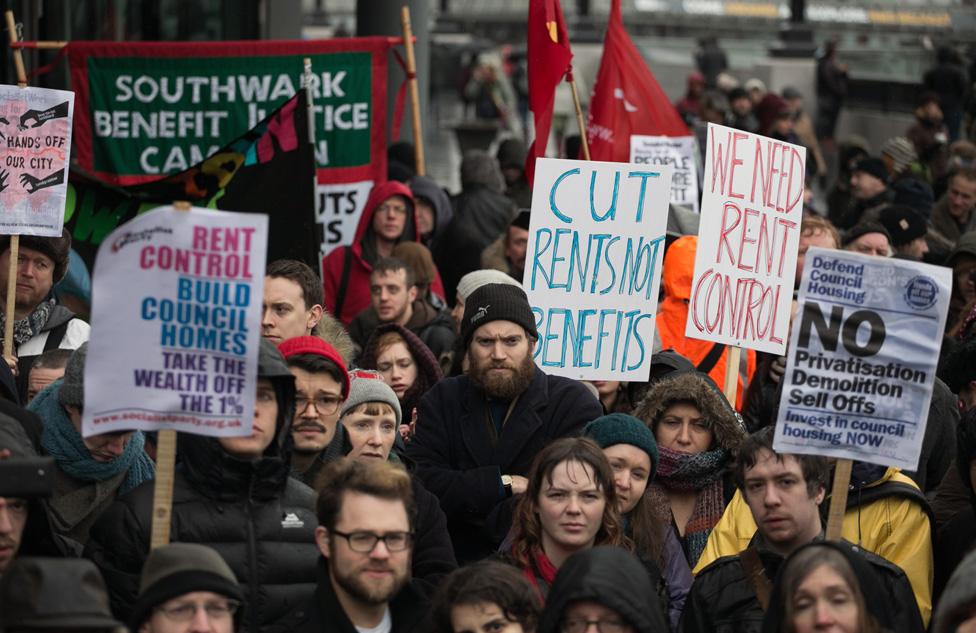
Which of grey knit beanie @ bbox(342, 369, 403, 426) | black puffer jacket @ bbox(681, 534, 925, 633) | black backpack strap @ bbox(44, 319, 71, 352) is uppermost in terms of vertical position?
black backpack strap @ bbox(44, 319, 71, 352)

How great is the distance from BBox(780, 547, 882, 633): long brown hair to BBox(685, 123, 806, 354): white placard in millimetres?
2627

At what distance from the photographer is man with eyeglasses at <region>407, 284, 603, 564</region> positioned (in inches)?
263

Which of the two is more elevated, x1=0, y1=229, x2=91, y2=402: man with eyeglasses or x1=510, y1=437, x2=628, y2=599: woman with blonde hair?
x1=0, y1=229, x2=91, y2=402: man with eyeglasses

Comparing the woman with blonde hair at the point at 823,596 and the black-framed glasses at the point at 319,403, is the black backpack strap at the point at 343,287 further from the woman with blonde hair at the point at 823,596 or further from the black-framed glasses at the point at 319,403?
the woman with blonde hair at the point at 823,596

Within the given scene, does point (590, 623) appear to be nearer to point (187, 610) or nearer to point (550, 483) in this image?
point (550, 483)

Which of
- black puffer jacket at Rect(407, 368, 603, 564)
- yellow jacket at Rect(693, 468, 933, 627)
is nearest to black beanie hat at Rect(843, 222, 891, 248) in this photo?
black puffer jacket at Rect(407, 368, 603, 564)

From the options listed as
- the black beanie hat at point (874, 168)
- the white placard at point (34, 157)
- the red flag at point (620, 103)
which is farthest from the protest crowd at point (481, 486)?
the black beanie hat at point (874, 168)

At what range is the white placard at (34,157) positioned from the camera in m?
7.29

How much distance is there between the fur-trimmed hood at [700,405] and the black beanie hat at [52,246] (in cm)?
239

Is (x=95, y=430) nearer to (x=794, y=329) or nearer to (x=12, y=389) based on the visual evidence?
(x=12, y=389)

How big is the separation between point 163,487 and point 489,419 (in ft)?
6.51

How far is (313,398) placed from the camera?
242 inches

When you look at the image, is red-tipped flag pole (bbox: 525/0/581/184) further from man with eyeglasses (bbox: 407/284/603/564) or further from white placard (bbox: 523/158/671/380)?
man with eyeglasses (bbox: 407/284/603/564)

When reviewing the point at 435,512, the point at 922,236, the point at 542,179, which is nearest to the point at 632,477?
the point at 435,512
